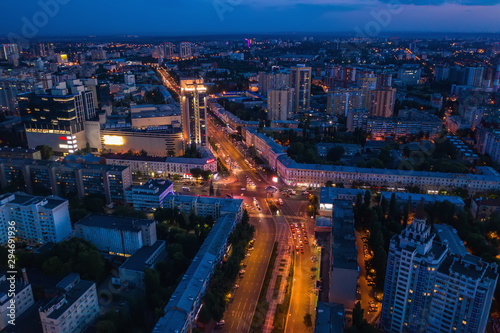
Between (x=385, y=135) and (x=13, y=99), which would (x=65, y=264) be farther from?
(x=13, y=99)

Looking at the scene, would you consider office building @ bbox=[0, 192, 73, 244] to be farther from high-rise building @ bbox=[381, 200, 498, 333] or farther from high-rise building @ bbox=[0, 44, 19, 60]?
high-rise building @ bbox=[0, 44, 19, 60]

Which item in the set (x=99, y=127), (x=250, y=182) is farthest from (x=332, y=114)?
(x=99, y=127)

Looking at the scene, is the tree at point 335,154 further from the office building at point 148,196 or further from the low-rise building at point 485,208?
the office building at point 148,196

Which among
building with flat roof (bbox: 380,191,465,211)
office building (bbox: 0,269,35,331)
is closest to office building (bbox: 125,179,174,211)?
office building (bbox: 0,269,35,331)

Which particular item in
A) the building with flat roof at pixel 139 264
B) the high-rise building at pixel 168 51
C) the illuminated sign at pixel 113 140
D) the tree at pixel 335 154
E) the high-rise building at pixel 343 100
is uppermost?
the high-rise building at pixel 168 51

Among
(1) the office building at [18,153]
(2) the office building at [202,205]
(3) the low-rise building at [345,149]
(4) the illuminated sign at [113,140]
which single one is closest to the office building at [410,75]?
(3) the low-rise building at [345,149]

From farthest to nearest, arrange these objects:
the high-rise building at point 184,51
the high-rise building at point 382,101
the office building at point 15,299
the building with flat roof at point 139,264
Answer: the high-rise building at point 184,51 < the high-rise building at point 382,101 < the building with flat roof at point 139,264 < the office building at point 15,299

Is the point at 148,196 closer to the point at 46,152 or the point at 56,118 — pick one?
the point at 46,152
